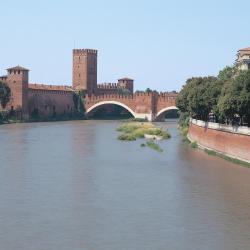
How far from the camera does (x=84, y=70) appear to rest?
71.6m

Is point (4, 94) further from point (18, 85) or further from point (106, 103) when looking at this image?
point (106, 103)

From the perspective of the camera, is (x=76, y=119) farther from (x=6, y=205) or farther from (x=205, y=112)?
(x=6, y=205)

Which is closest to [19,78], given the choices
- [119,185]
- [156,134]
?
[156,134]

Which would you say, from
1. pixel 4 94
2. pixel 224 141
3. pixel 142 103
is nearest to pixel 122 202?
pixel 224 141

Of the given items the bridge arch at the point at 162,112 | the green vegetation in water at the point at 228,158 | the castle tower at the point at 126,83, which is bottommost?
the green vegetation in water at the point at 228,158

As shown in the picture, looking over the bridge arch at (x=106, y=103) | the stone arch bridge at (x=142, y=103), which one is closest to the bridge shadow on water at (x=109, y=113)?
the bridge arch at (x=106, y=103)

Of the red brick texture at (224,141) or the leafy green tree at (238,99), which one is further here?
the leafy green tree at (238,99)

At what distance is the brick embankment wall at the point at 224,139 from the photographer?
21953 millimetres

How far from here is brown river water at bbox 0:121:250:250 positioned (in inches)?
470

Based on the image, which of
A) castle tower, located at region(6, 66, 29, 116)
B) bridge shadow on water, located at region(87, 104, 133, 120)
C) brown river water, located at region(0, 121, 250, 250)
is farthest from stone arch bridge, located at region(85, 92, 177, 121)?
brown river water, located at region(0, 121, 250, 250)

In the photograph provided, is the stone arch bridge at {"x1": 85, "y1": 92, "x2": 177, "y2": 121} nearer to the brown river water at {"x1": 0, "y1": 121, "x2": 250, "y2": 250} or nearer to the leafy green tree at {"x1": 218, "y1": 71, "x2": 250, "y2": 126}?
the brown river water at {"x1": 0, "y1": 121, "x2": 250, "y2": 250}

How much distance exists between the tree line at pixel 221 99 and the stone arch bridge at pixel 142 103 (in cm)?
1805

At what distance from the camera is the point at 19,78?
185ft

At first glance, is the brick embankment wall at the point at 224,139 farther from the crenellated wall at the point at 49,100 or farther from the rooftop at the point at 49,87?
the rooftop at the point at 49,87
